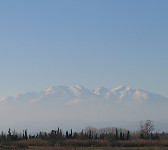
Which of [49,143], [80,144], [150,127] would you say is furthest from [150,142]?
[150,127]

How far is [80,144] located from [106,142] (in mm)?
7101

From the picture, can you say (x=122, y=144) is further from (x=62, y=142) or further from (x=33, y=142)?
(x=33, y=142)

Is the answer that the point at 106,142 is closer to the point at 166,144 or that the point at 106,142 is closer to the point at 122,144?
the point at 122,144

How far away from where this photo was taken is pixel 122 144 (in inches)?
3792

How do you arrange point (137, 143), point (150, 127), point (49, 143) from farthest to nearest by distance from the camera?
point (150, 127)
point (137, 143)
point (49, 143)

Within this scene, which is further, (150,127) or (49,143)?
(150,127)

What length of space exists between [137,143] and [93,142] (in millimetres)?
12010

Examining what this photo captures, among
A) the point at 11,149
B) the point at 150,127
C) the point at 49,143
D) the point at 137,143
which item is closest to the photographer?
the point at 11,149

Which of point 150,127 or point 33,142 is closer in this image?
point 33,142

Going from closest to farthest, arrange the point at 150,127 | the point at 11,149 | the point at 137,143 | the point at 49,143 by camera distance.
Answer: the point at 11,149 → the point at 49,143 → the point at 137,143 → the point at 150,127

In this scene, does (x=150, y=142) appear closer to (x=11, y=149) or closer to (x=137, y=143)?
(x=137, y=143)

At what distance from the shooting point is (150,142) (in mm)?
100125

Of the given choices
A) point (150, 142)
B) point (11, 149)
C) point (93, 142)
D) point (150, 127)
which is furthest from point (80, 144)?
point (150, 127)

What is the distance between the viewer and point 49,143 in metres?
92.3
